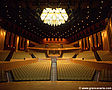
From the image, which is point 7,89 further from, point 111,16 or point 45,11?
point 45,11

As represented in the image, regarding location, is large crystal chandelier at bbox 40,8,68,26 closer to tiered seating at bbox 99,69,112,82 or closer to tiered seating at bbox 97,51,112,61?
tiered seating at bbox 97,51,112,61

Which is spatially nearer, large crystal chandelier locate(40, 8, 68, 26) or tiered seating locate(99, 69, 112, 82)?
tiered seating locate(99, 69, 112, 82)

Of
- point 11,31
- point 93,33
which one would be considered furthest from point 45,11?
point 93,33

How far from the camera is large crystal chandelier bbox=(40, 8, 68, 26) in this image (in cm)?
1084

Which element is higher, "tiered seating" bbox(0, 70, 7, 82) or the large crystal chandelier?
the large crystal chandelier

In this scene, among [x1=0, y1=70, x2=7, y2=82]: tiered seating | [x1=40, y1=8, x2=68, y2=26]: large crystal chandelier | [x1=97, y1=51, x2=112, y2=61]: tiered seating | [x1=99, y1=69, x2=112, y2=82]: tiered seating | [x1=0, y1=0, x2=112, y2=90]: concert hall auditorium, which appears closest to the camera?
[x1=0, y1=70, x2=7, y2=82]: tiered seating

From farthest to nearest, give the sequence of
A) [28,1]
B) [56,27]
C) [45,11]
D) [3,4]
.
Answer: [56,27]
[45,11]
[28,1]
[3,4]

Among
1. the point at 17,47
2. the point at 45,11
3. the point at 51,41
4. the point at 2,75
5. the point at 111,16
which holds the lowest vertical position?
the point at 2,75

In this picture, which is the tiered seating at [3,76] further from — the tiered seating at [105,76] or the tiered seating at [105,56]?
the tiered seating at [105,56]

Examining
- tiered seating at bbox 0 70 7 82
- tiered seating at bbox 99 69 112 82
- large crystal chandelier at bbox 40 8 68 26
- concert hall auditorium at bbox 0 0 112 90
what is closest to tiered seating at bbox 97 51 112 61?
concert hall auditorium at bbox 0 0 112 90

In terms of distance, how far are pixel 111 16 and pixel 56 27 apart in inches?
317

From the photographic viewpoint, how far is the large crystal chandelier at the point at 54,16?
10.8 m

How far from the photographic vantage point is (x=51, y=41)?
15625 millimetres

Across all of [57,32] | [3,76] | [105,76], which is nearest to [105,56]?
[105,76]
